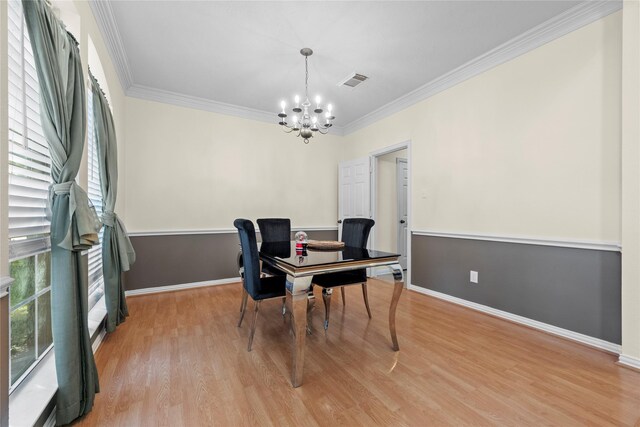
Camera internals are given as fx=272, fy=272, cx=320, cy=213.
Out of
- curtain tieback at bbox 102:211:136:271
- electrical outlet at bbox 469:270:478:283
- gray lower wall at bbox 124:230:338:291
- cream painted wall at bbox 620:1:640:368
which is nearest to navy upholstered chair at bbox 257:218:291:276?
gray lower wall at bbox 124:230:338:291

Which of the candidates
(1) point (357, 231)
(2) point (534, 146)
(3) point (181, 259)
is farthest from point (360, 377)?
(3) point (181, 259)

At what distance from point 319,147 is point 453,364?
3942 mm

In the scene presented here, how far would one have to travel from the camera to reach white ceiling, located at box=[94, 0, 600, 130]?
2240 millimetres

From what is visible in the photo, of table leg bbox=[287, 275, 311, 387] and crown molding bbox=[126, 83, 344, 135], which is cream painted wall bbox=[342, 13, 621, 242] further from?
crown molding bbox=[126, 83, 344, 135]

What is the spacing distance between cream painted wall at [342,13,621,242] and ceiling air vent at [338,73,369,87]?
963mm

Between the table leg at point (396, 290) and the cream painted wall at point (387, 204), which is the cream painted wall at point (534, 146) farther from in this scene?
the table leg at point (396, 290)

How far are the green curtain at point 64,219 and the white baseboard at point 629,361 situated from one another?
3.41 metres

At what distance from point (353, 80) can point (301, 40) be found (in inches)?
36.7

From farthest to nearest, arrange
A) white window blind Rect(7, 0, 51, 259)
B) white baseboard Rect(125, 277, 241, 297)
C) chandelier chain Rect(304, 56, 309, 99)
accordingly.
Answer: white baseboard Rect(125, 277, 241, 297)
chandelier chain Rect(304, 56, 309, 99)
white window blind Rect(7, 0, 51, 259)

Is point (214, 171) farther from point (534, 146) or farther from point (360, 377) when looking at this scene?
point (534, 146)

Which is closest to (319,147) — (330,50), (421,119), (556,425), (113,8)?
(421,119)

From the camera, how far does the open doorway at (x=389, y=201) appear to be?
15.1ft

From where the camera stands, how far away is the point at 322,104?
4102 mm

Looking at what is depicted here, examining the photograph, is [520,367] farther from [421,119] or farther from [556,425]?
[421,119]
